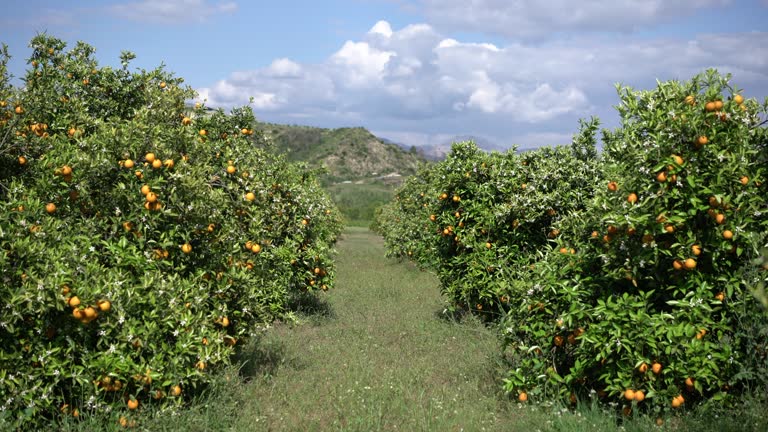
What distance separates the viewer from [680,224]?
4.87 m

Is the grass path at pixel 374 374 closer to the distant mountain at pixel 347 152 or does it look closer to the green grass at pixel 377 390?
the green grass at pixel 377 390

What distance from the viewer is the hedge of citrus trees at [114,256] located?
454 centimetres

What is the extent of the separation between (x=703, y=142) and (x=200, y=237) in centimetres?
466

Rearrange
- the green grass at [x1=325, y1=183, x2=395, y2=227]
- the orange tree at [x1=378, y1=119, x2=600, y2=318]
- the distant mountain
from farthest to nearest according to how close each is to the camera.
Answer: the distant mountain < the green grass at [x1=325, y1=183, x2=395, y2=227] < the orange tree at [x1=378, y1=119, x2=600, y2=318]

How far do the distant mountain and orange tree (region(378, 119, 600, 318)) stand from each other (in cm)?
6362

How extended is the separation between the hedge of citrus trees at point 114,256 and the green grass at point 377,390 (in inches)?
16.9

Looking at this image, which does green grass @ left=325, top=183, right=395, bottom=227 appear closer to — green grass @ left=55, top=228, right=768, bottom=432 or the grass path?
the grass path

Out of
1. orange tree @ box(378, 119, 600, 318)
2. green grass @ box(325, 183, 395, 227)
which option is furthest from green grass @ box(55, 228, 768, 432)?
green grass @ box(325, 183, 395, 227)

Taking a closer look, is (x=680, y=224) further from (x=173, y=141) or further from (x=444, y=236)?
(x=444, y=236)

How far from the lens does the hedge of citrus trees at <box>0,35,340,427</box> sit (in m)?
4.54

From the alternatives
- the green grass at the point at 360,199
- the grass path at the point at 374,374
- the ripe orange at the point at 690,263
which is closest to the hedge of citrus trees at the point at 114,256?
the grass path at the point at 374,374

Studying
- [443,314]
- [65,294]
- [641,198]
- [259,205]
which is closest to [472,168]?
[443,314]

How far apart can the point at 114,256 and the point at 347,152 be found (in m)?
78.2

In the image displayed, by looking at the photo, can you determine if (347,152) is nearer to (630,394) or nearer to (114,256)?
(114,256)
